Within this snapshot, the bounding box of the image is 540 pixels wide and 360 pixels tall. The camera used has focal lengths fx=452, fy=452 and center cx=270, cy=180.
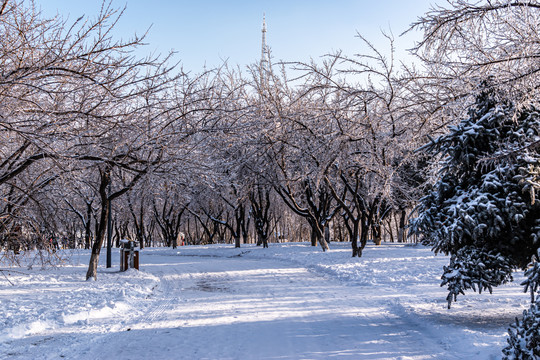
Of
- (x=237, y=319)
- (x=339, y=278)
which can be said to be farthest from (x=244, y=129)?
(x=339, y=278)

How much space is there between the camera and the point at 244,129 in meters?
8.86

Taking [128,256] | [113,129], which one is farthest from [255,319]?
[128,256]

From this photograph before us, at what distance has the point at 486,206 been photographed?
667 cm

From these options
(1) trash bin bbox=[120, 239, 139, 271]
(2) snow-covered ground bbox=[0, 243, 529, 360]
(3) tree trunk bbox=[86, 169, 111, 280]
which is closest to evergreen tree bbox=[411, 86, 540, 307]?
(2) snow-covered ground bbox=[0, 243, 529, 360]

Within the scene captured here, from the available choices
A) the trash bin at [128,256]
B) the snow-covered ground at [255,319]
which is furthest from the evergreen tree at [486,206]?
the trash bin at [128,256]

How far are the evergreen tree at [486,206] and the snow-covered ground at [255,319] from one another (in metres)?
1.01

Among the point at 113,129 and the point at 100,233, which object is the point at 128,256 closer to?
the point at 100,233

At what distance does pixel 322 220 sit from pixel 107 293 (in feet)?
63.5

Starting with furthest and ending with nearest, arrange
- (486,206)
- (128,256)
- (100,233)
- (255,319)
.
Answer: (128,256) → (100,233) → (255,319) → (486,206)

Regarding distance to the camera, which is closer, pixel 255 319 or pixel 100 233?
pixel 255 319

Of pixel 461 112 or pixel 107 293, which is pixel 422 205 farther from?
pixel 107 293

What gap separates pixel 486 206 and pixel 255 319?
432 cm

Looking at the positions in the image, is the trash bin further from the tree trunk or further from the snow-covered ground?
the snow-covered ground

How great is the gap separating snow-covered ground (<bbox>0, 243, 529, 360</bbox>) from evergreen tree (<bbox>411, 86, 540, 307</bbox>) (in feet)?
3.32
